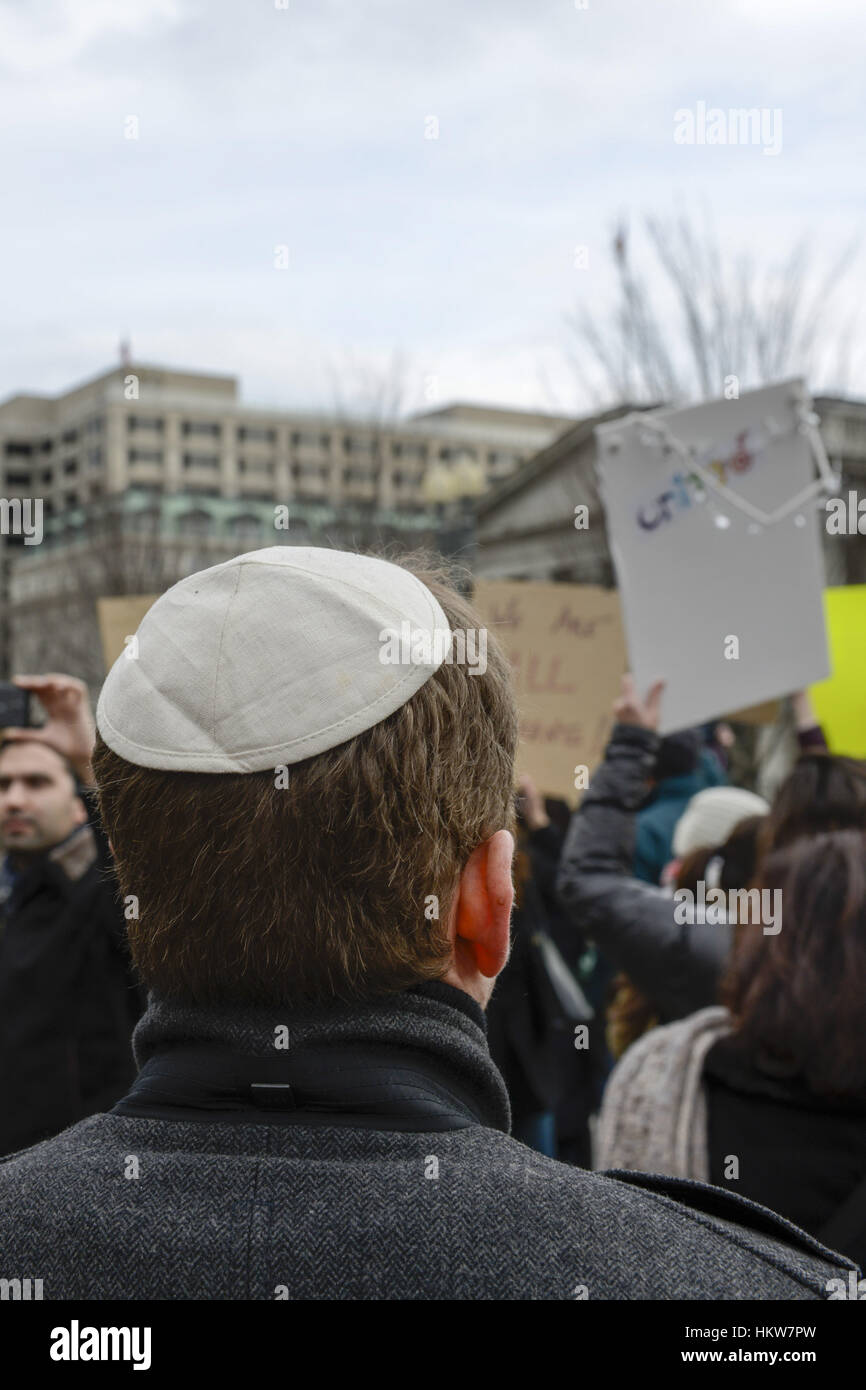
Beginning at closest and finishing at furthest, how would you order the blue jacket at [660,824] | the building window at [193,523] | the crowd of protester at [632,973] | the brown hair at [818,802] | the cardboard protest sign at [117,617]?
the crowd of protester at [632,973] → the brown hair at [818,802] → the cardboard protest sign at [117,617] → the blue jacket at [660,824] → the building window at [193,523]

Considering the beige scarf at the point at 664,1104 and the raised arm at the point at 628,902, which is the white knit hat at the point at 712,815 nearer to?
the raised arm at the point at 628,902

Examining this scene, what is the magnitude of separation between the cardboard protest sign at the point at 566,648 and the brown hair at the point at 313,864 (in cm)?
414

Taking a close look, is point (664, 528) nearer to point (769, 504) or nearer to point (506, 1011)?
point (769, 504)

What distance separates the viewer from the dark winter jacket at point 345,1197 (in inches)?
39.7

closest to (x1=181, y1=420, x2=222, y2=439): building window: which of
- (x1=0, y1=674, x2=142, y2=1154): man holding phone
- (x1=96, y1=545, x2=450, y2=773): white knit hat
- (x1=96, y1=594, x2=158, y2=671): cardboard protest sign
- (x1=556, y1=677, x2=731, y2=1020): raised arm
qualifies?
(x1=96, y1=594, x2=158, y2=671): cardboard protest sign

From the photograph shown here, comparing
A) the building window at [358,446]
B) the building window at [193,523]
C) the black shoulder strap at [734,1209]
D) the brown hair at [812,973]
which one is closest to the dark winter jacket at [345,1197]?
the black shoulder strap at [734,1209]

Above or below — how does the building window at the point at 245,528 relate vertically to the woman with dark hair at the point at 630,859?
above

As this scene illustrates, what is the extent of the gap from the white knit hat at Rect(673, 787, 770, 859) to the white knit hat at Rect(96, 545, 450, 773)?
366 cm

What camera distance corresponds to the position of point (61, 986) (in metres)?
3.75

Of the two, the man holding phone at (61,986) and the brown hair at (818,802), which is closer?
the brown hair at (818,802)

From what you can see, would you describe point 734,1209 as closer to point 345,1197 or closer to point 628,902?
point 345,1197

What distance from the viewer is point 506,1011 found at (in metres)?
4.55

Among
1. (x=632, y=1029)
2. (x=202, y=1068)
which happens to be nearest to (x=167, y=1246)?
(x=202, y=1068)
